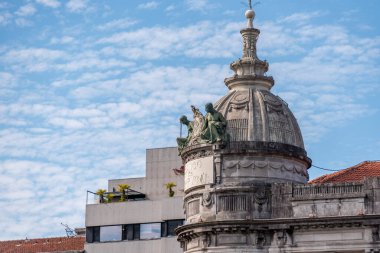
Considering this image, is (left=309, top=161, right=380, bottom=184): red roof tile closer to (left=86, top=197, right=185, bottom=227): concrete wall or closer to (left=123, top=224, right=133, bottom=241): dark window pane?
(left=86, top=197, right=185, bottom=227): concrete wall

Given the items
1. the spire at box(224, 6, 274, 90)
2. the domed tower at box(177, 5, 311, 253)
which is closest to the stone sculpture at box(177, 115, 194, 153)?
the domed tower at box(177, 5, 311, 253)

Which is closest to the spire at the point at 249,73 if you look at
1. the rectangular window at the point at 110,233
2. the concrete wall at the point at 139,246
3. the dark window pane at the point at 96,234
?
the concrete wall at the point at 139,246

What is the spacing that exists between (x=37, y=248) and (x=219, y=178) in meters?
32.7

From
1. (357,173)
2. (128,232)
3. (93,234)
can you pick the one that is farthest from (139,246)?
(357,173)

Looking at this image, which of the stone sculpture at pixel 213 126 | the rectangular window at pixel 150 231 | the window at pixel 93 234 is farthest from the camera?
the window at pixel 93 234

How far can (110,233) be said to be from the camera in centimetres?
8456

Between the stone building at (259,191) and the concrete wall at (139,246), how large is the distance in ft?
56.9

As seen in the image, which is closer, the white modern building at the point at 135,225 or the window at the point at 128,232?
the white modern building at the point at 135,225

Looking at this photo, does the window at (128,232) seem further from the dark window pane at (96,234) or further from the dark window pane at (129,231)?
the dark window pane at (96,234)

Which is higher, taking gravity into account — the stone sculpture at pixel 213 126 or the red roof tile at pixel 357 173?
the stone sculpture at pixel 213 126

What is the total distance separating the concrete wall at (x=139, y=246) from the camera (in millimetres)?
80875

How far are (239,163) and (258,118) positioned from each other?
3.63m

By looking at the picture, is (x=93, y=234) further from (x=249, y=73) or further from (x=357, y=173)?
(x=357, y=173)

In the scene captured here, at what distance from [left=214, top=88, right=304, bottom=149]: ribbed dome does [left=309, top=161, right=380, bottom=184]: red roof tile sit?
12.4 feet
